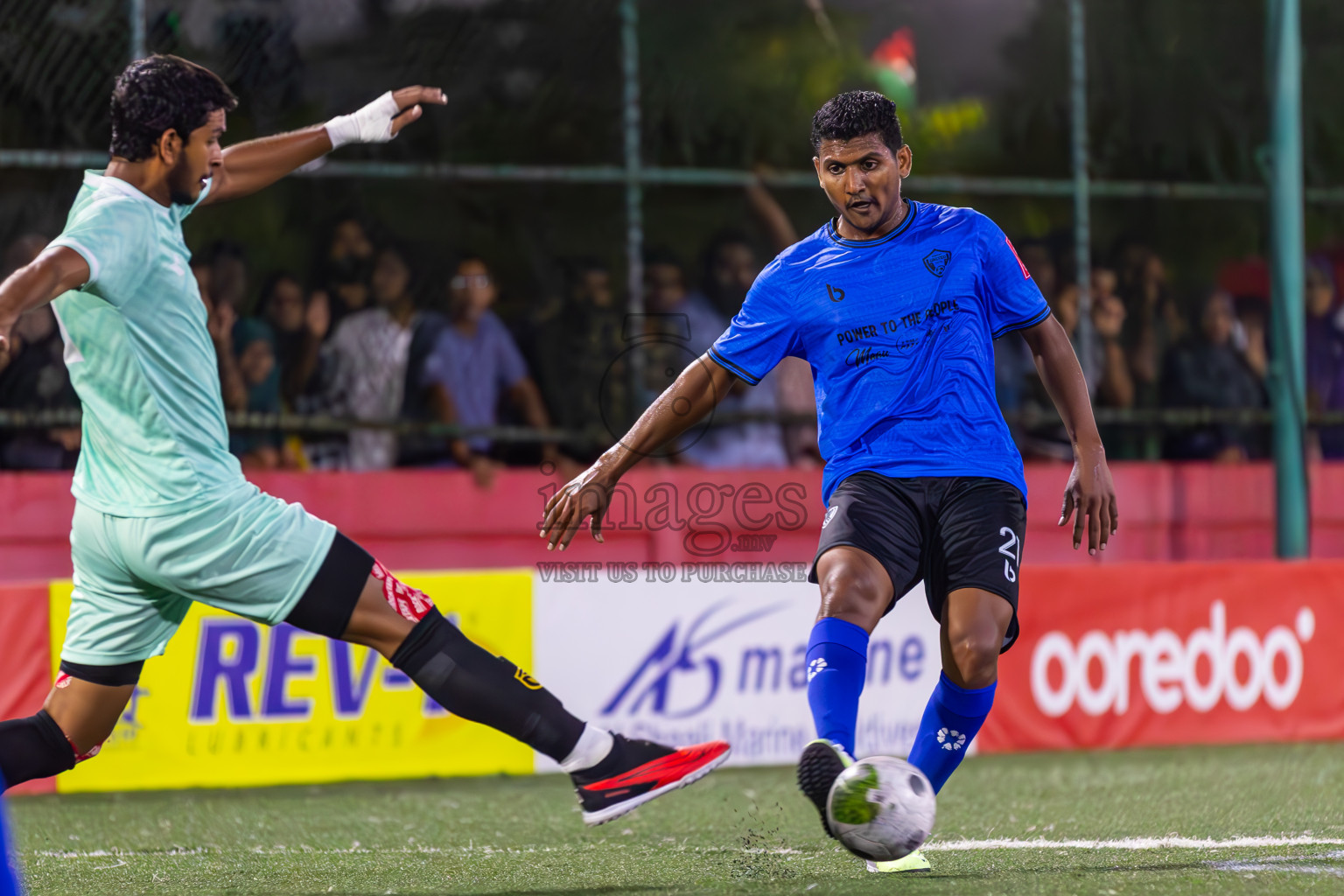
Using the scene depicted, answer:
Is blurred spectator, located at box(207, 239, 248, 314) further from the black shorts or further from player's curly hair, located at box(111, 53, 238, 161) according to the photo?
the black shorts

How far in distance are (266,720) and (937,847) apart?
3.33 meters

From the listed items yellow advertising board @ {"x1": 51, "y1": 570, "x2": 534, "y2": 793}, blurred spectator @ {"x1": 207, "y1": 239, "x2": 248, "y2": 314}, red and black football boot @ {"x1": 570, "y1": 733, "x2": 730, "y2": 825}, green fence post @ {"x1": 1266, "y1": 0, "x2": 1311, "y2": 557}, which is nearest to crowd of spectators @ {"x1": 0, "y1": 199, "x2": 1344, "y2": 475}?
blurred spectator @ {"x1": 207, "y1": 239, "x2": 248, "y2": 314}

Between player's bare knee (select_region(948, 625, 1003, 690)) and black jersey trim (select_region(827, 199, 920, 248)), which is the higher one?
black jersey trim (select_region(827, 199, 920, 248))

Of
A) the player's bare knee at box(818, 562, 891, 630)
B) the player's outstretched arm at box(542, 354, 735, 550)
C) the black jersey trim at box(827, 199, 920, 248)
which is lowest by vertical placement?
the player's bare knee at box(818, 562, 891, 630)

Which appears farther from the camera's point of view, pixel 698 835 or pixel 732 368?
pixel 698 835

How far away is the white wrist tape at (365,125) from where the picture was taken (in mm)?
4441

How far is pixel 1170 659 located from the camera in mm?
7852

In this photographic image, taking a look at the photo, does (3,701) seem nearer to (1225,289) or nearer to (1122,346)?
(1122,346)

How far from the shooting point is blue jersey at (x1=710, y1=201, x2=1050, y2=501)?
4156mm

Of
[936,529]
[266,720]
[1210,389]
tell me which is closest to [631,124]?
[1210,389]

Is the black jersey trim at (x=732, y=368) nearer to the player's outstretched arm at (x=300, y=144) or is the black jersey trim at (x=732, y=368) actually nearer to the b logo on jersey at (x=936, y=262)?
the b logo on jersey at (x=936, y=262)

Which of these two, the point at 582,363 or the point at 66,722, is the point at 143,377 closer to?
the point at 66,722

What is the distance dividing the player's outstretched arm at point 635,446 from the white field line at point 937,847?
1.32 metres

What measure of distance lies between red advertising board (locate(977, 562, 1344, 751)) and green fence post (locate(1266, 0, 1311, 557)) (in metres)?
1.26
